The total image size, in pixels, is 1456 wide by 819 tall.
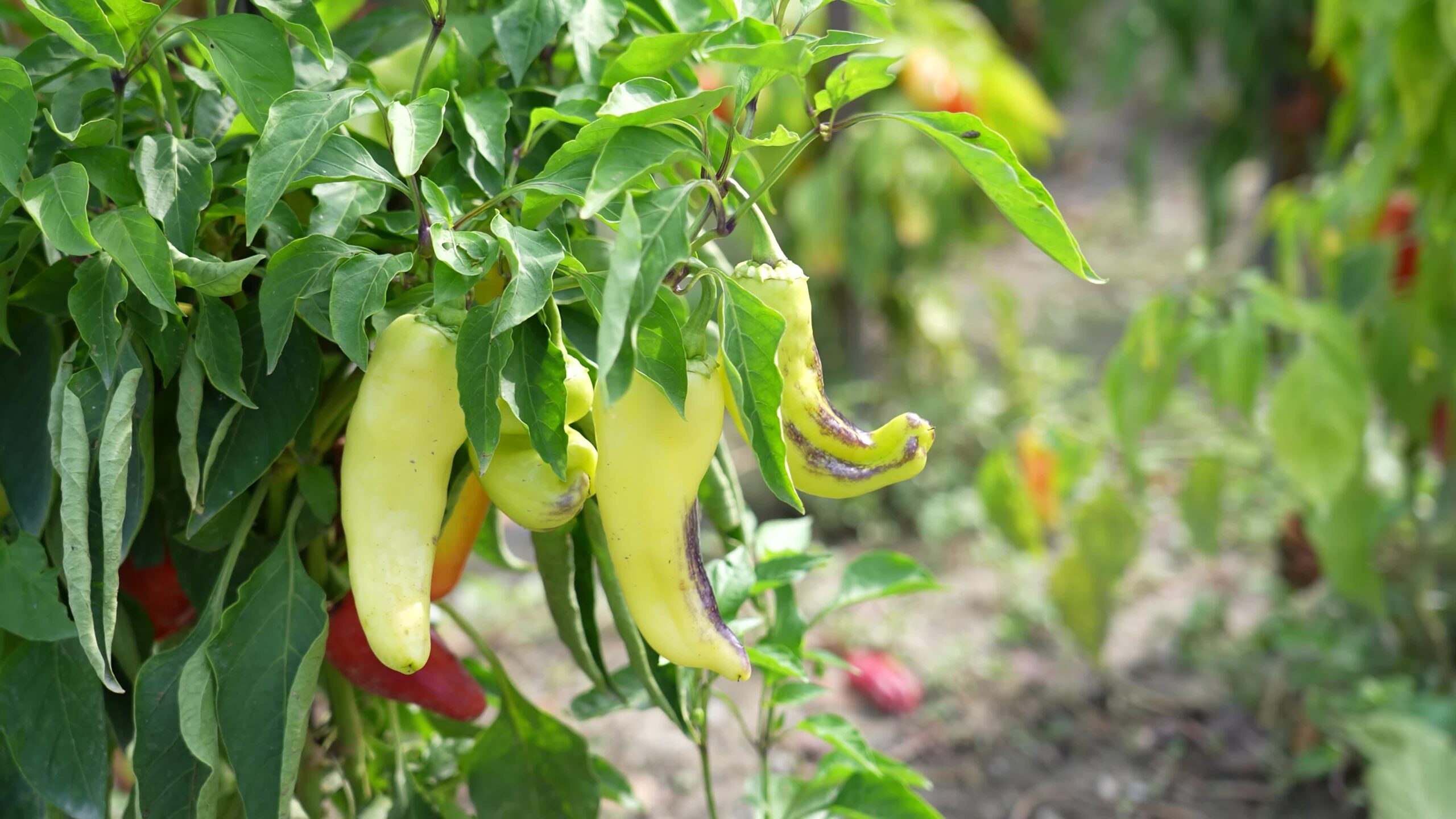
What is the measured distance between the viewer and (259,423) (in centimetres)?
51

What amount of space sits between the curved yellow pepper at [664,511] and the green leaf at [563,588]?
12 cm

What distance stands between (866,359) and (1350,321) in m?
1.41

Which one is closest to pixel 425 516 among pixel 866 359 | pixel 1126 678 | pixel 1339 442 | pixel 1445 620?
pixel 1339 442

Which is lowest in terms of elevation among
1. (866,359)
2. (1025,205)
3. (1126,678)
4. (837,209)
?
(866,359)

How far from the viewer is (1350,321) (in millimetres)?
1308

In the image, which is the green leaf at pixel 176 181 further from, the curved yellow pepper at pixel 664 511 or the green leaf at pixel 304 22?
the curved yellow pepper at pixel 664 511

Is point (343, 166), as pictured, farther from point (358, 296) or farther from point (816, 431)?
point (816, 431)

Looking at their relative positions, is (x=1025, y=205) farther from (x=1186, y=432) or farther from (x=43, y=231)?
(x=1186, y=432)

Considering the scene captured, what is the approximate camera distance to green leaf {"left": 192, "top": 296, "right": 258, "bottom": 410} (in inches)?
18.8

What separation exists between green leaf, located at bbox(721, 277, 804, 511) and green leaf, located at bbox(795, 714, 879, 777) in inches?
10.6

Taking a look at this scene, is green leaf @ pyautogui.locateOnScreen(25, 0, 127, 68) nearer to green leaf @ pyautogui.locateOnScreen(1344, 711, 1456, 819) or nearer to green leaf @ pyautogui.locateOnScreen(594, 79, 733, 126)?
green leaf @ pyautogui.locateOnScreen(594, 79, 733, 126)

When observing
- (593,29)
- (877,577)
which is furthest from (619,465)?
(877,577)

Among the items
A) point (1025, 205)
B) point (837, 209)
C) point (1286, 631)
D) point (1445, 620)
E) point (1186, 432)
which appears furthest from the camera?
point (1186, 432)

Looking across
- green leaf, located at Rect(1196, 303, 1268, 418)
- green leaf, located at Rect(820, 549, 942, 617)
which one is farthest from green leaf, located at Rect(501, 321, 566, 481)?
green leaf, located at Rect(1196, 303, 1268, 418)
